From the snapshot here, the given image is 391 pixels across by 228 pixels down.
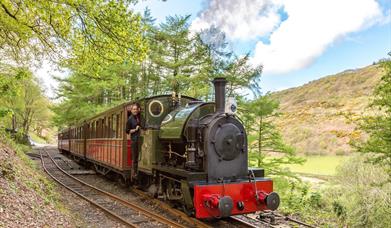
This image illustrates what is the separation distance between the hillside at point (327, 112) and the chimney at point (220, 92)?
43.7ft

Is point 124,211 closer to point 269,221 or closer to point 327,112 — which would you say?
point 269,221

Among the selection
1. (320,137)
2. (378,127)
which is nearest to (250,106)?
(378,127)

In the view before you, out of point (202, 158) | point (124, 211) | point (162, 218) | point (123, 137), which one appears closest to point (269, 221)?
point (202, 158)

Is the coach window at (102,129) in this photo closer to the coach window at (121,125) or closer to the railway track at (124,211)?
the railway track at (124,211)

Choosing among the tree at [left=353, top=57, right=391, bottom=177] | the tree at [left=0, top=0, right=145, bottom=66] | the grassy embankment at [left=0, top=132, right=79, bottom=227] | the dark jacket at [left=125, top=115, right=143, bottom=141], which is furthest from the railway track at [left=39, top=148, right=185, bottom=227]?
the tree at [left=353, top=57, right=391, bottom=177]

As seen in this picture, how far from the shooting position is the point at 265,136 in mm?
19922

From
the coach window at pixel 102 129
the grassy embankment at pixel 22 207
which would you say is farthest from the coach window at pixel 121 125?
the grassy embankment at pixel 22 207

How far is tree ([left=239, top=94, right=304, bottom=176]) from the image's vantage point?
19.0 metres

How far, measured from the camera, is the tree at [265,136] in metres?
19.0

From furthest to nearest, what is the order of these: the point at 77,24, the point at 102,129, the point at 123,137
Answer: the point at 102,129 → the point at 123,137 → the point at 77,24

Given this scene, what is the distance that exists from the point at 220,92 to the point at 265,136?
12.9 metres

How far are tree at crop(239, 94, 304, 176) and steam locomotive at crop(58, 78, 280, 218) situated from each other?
9.88m

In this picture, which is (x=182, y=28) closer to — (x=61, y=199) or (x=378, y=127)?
(x=378, y=127)

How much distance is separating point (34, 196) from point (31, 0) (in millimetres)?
4129
